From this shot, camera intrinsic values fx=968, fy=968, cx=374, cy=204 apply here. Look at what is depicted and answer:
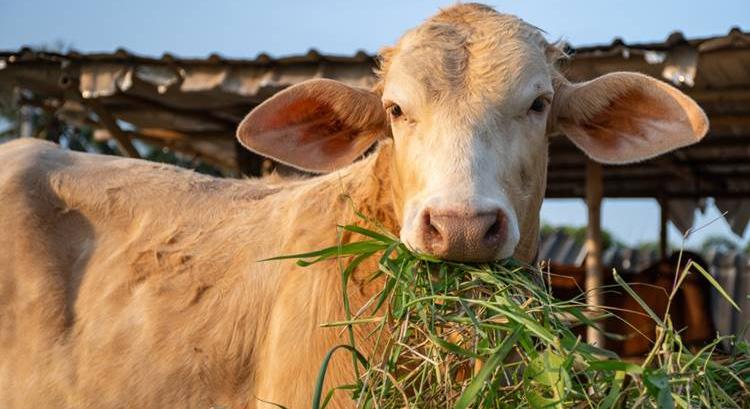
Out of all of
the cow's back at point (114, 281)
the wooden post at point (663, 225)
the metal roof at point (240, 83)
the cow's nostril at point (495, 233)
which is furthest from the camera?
the wooden post at point (663, 225)

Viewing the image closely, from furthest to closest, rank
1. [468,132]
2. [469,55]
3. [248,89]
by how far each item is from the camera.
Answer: [248,89], [469,55], [468,132]

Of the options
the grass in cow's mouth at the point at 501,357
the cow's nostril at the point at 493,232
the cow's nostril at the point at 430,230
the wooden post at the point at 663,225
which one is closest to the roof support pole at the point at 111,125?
the grass in cow's mouth at the point at 501,357

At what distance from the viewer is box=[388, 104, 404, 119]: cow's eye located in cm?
361

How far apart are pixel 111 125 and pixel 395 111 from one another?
18.7 feet

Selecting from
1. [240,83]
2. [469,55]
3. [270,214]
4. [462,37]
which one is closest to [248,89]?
[240,83]

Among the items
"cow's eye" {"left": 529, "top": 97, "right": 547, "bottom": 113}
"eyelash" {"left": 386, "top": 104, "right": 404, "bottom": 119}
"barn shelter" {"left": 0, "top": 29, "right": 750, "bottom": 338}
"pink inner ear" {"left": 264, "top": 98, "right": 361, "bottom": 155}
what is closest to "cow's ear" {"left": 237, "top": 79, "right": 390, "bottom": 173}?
"pink inner ear" {"left": 264, "top": 98, "right": 361, "bottom": 155}

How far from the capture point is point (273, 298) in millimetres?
3744

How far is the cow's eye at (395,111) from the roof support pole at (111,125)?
5.40m

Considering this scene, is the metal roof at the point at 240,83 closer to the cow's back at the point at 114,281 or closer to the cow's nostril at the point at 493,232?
the cow's back at the point at 114,281

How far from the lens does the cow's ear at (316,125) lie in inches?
153

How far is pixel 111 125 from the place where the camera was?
28.7 feet

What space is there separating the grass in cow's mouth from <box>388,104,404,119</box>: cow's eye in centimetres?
67

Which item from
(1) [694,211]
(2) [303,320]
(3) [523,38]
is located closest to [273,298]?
(2) [303,320]

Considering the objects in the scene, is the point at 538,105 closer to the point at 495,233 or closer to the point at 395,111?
the point at 395,111
